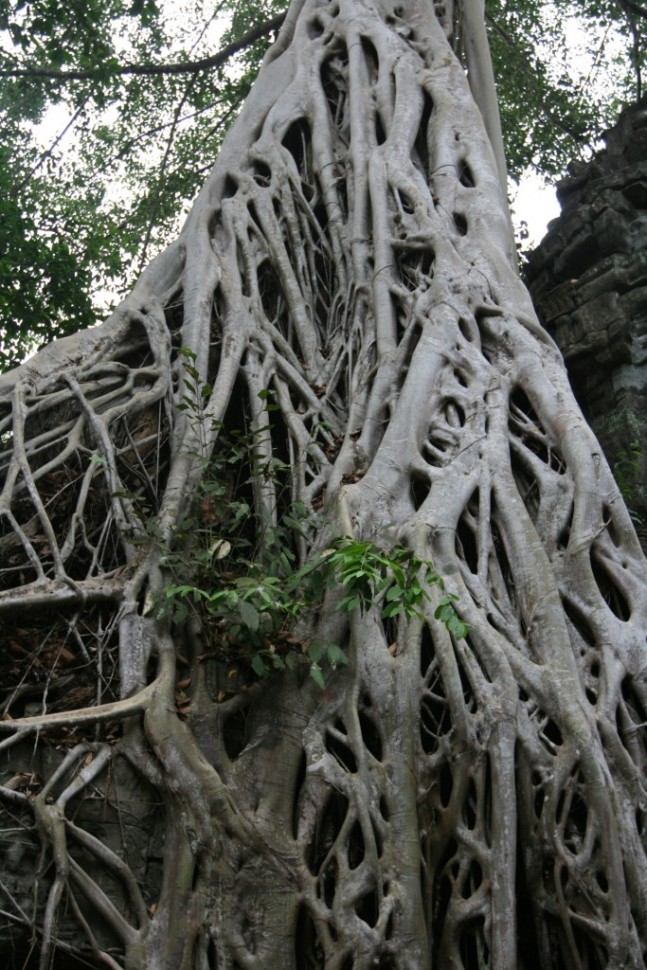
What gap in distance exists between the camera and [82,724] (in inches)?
130

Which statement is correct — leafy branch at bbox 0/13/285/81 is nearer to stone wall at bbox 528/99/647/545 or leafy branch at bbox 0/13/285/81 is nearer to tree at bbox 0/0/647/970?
stone wall at bbox 528/99/647/545

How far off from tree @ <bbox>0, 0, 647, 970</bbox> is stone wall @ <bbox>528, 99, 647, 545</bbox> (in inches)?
60.7

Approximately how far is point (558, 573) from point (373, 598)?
2.25 ft

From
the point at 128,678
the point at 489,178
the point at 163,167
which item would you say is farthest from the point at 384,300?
the point at 163,167

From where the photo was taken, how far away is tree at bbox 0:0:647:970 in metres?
3.10

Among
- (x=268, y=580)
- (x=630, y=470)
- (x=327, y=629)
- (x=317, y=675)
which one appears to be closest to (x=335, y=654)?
(x=317, y=675)

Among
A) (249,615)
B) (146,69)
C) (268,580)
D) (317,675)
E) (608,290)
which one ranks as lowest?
(317,675)

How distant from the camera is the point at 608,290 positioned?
6.53 m

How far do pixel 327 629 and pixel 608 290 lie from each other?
12.5ft

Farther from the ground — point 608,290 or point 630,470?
point 608,290

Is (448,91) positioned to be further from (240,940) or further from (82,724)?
(240,940)

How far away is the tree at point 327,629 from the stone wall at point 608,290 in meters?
1.54

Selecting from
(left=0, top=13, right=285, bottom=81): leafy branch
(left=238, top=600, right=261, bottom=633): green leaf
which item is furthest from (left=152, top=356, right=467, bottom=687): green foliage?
(left=0, top=13, right=285, bottom=81): leafy branch

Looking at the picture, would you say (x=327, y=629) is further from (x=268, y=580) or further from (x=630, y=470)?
(x=630, y=470)
